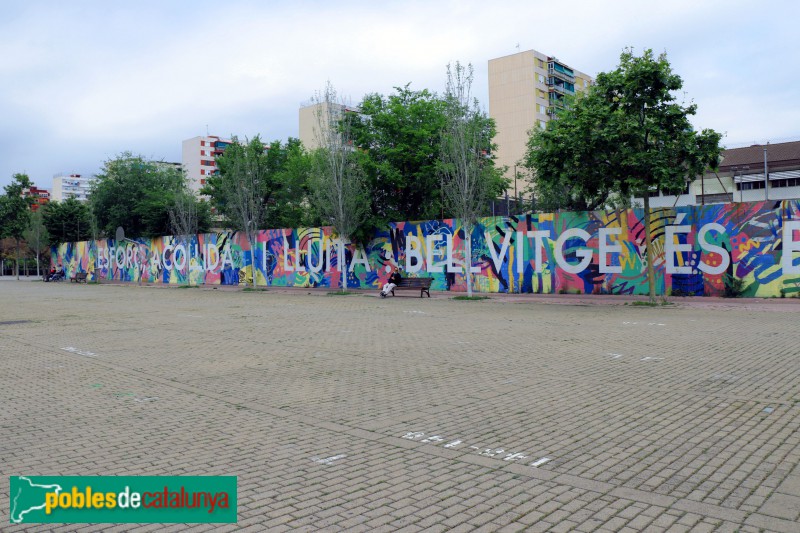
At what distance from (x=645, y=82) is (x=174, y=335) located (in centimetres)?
1417

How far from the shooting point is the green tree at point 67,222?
53219 millimetres

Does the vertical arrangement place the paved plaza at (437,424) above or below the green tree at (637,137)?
below

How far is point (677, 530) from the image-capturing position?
339 cm

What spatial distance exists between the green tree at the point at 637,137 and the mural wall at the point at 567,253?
2.93 m

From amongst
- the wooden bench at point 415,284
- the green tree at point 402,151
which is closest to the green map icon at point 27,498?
the wooden bench at point 415,284

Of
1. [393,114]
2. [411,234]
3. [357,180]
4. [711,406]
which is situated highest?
[393,114]

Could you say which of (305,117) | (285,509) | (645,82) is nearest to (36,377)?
(285,509)

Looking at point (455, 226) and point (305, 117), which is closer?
point (455, 226)

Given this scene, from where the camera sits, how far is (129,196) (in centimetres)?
4581

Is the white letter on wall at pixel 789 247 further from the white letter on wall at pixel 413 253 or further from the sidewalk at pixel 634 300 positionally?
the white letter on wall at pixel 413 253

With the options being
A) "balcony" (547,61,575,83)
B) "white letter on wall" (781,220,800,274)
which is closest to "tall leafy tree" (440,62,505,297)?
"white letter on wall" (781,220,800,274)

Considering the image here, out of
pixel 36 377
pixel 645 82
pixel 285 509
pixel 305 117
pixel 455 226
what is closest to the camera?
pixel 285 509

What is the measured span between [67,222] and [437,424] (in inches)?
2227

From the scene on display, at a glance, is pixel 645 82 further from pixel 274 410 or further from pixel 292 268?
pixel 292 268
